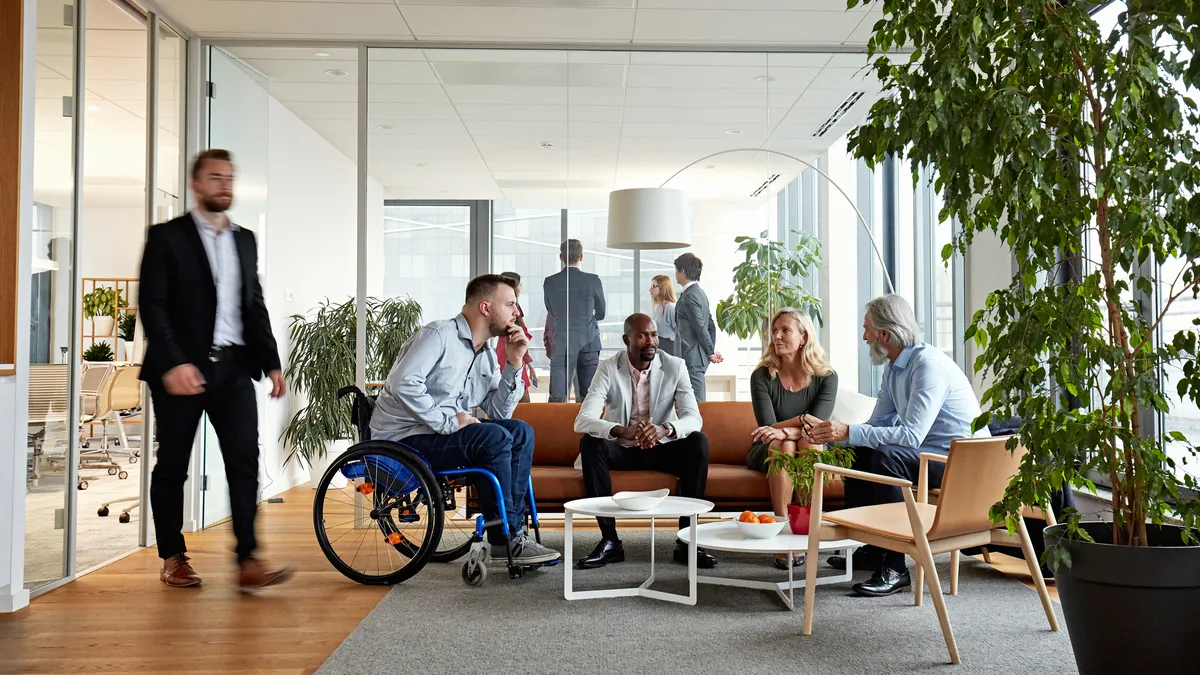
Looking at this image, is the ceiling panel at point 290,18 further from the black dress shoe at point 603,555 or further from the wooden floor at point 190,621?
the black dress shoe at point 603,555

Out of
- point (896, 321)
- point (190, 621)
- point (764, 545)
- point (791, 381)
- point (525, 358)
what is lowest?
point (190, 621)

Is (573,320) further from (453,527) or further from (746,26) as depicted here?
(746,26)

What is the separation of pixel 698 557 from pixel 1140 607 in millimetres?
2132

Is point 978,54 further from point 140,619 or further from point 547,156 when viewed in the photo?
point 547,156

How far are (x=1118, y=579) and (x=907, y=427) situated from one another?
1.66 m

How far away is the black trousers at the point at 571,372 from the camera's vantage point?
17.6 feet

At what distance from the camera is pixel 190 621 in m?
3.31

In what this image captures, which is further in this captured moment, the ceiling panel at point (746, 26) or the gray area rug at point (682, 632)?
the ceiling panel at point (746, 26)

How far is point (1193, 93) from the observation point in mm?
3879

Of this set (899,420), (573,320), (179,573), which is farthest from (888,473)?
(179,573)

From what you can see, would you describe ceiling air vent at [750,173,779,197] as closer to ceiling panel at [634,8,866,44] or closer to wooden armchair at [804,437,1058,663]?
ceiling panel at [634,8,866,44]

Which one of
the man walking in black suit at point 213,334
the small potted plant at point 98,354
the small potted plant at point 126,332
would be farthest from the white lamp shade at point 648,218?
the small potted plant at point 126,332

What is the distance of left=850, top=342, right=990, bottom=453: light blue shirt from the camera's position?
154 inches

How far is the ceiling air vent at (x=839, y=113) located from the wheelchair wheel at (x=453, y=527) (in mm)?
2957
